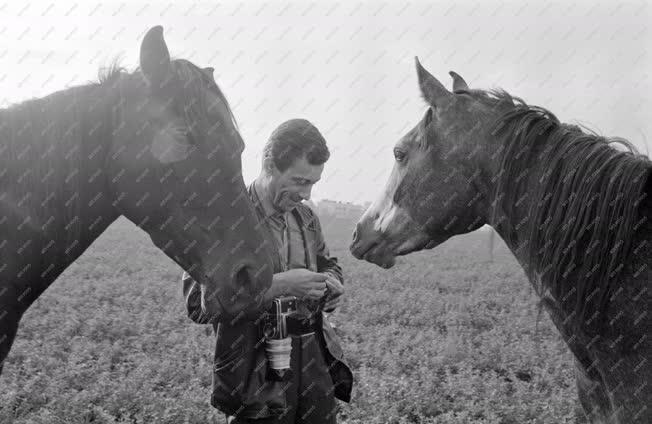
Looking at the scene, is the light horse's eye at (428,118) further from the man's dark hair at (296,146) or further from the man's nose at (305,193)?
the man's nose at (305,193)

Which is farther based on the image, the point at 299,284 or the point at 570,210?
the point at 299,284

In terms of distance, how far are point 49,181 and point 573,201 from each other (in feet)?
7.15

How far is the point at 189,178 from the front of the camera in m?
2.07

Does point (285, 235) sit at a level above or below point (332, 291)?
above

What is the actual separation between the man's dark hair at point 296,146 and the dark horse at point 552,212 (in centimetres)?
44

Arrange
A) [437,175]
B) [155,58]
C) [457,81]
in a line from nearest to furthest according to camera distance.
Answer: [155,58] < [437,175] < [457,81]

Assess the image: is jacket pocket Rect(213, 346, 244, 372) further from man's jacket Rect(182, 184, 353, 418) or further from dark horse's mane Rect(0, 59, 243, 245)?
dark horse's mane Rect(0, 59, 243, 245)

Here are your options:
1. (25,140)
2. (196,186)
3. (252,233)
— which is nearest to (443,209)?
(252,233)

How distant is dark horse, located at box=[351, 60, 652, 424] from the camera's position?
2.08m

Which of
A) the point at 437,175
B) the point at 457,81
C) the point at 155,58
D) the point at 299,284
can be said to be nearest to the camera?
the point at 155,58

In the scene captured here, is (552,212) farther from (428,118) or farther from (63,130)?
(63,130)

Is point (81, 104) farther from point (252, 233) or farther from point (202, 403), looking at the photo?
point (202, 403)

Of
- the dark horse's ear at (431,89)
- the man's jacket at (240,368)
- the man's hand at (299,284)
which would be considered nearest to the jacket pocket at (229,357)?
the man's jacket at (240,368)

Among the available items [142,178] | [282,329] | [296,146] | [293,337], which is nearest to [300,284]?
[282,329]
